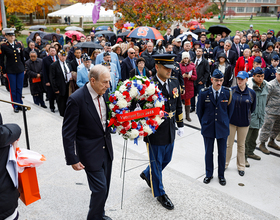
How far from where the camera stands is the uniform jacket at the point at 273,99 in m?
6.04

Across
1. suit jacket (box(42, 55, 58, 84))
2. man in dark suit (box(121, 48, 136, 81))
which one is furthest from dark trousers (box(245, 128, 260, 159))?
suit jacket (box(42, 55, 58, 84))

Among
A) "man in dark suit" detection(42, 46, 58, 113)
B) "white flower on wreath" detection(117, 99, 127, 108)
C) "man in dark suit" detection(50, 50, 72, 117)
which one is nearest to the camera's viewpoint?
"white flower on wreath" detection(117, 99, 127, 108)

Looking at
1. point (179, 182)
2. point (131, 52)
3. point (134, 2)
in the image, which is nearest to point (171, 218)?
point (179, 182)

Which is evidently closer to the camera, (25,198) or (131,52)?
(25,198)

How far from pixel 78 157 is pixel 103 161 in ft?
1.03

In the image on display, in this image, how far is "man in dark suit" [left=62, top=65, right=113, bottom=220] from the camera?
3.16 m

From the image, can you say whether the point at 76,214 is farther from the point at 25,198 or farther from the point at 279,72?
the point at 279,72

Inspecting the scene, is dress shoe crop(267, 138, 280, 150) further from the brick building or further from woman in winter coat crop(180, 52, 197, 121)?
the brick building

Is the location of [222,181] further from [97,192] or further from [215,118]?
[97,192]

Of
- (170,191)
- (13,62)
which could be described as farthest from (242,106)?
(13,62)

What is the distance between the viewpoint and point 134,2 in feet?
39.4

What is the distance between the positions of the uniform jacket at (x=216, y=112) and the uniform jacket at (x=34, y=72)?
6.19m

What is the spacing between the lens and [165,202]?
400 centimetres

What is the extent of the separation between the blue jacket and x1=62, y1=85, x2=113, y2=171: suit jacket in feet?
9.65
